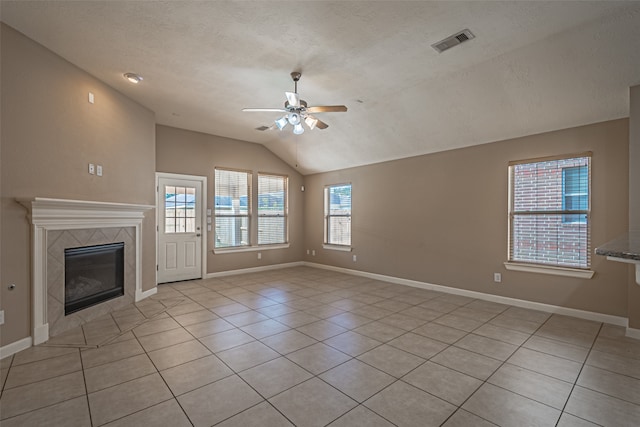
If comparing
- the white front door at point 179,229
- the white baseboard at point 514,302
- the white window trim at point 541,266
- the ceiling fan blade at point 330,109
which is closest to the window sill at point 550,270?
the white window trim at point 541,266

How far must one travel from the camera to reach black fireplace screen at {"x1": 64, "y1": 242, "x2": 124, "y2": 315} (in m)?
3.41

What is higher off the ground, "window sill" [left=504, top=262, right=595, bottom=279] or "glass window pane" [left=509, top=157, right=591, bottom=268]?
"glass window pane" [left=509, top=157, right=591, bottom=268]

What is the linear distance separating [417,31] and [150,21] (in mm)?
2440

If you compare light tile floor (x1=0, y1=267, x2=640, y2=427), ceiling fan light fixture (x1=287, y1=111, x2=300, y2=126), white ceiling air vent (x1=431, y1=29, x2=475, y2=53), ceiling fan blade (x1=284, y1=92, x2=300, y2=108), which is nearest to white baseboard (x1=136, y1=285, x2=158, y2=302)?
light tile floor (x1=0, y1=267, x2=640, y2=427)

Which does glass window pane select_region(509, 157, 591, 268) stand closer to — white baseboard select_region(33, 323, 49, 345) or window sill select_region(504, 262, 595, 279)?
window sill select_region(504, 262, 595, 279)

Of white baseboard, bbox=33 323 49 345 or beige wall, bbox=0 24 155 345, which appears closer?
beige wall, bbox=0 24 155 345

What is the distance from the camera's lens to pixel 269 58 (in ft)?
10.7

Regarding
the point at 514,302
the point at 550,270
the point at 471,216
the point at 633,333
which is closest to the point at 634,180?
the point at 550,270

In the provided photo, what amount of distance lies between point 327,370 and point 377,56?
3170 millimetres

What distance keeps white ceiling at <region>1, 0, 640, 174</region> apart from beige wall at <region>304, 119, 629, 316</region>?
0.29m

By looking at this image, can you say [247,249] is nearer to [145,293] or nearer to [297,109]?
[145,293]

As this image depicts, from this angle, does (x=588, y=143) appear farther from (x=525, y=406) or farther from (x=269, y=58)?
(x=269, y=58)

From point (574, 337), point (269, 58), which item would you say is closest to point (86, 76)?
point (269, 58)

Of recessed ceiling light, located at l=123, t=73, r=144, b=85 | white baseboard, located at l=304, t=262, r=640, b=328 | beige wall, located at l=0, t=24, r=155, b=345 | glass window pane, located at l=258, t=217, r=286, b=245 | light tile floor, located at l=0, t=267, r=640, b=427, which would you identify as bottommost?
light tile floor, located at l=0, t=267, r=640, b=427
